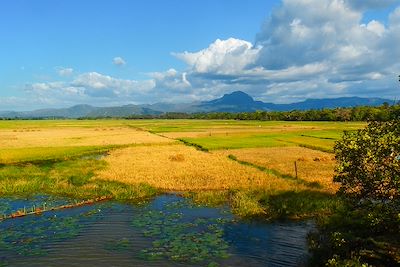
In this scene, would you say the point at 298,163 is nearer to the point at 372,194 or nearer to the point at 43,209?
the point at 43,209

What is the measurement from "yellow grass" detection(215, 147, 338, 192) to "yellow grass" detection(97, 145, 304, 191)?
2.66 m

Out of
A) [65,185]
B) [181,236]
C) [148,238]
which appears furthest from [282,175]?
[148,238]

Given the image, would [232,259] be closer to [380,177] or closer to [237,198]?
[380,177]

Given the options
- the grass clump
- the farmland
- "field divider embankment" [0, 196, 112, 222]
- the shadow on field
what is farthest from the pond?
the grass clump

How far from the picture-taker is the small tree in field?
605 inches

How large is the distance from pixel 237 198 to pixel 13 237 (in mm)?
15316

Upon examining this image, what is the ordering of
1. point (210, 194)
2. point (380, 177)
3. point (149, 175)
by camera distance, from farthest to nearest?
1. point (149, 175)
2. point (210, 194)
3. point (380, 177)

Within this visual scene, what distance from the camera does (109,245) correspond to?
21156 mm

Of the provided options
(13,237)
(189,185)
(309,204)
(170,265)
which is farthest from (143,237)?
(189,185)

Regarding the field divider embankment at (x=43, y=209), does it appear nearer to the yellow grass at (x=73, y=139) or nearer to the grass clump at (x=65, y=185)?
the grass clump at (x=65, y=185)

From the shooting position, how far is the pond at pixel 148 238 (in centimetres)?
1919

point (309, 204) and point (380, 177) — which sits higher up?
point (380, 177)

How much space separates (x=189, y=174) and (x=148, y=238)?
19.5m

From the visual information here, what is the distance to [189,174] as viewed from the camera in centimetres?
4159
